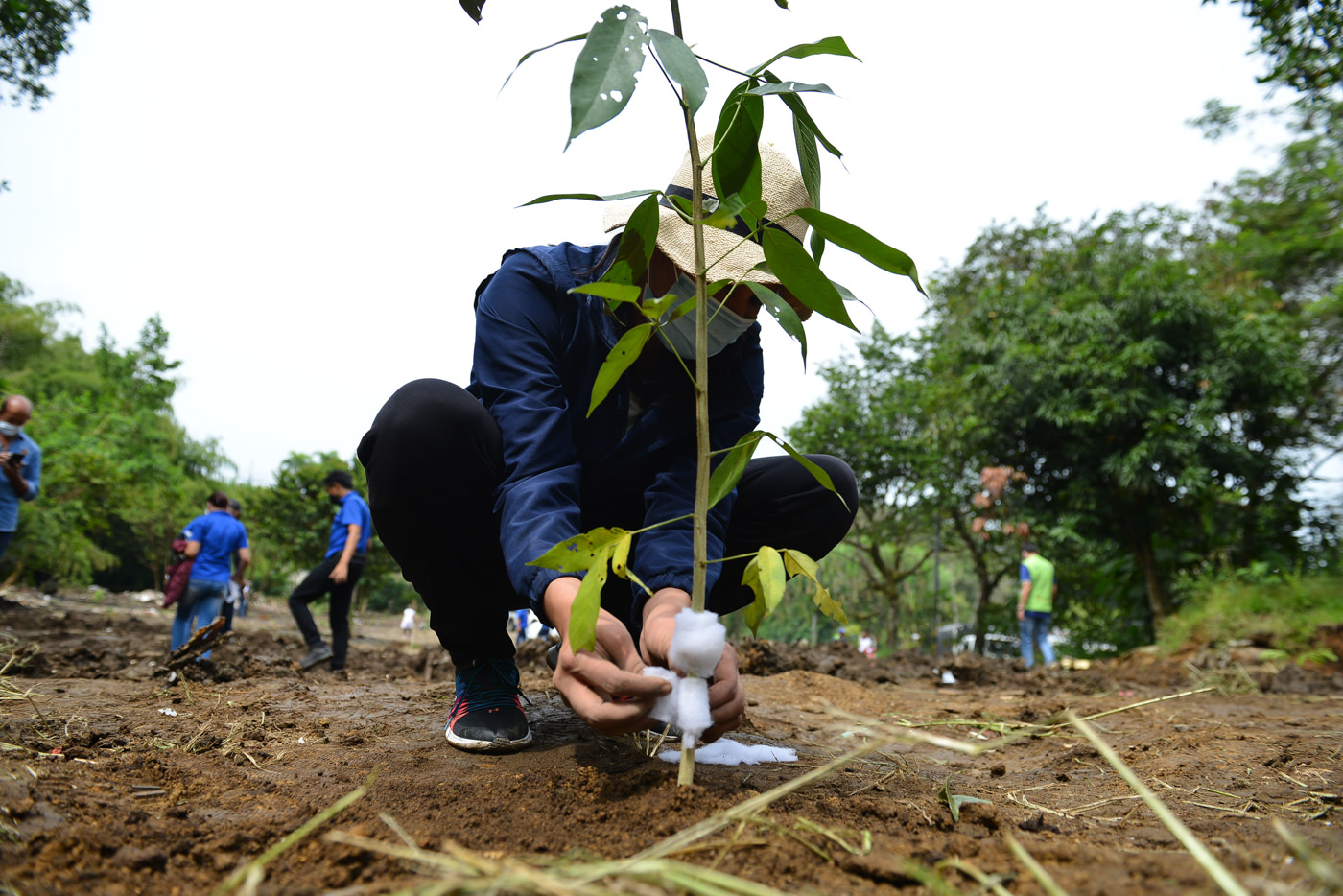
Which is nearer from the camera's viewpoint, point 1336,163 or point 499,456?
point 499,456

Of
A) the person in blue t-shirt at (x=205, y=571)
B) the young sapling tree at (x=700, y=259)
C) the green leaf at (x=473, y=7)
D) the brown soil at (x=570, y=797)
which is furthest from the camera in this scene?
the person in blue t-shirt at (x=205, y=571)

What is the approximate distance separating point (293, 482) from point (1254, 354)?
16394 millimetres

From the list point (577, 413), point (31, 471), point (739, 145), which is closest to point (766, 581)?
point (739, 145)

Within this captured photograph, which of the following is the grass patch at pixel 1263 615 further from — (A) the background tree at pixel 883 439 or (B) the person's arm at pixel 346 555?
(B) the person's arm at pixel 346 555

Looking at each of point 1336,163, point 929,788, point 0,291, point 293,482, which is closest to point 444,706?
point 929,788

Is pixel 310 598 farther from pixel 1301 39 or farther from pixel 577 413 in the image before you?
pixel 1301 39

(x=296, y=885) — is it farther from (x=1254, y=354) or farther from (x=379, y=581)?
(x=379, y=581)

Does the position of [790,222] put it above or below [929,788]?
above

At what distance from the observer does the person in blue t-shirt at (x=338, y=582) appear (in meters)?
5.21

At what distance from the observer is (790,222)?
1.49 m

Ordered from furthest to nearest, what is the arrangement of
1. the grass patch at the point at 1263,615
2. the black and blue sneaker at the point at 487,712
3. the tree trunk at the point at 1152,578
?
the tree trunk at the point at 1152,578
the grass patch at the point at 1263,615
the black and blue sneaker at the point at 487,712

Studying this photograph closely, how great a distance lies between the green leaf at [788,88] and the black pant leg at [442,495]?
0.86 metres

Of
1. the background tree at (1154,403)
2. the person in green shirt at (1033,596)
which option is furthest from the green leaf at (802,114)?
the background tree at (1154,403)

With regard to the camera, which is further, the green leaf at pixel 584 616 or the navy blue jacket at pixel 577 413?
the navy blue jacket at pixel 577 413
